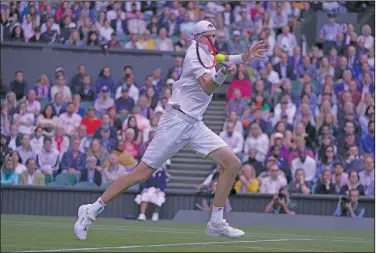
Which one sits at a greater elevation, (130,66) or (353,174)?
(130,66)

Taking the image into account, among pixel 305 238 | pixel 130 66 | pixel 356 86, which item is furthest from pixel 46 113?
pixel 305 238

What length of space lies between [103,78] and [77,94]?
1.02 m

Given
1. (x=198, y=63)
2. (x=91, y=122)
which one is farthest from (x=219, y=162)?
(x=91, y=122)

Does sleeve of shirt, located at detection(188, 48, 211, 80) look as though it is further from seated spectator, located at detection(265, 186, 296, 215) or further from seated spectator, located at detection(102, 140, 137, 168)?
seated spectator, located at detection(102, 140, 137, 168)

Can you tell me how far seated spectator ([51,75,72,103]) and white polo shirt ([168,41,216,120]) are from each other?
1597 cm

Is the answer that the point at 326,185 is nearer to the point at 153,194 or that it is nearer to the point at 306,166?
the point at 306,166

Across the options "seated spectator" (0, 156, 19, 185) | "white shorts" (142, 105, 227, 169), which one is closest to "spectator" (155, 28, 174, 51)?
"seated spectator" (0, 156, 19, 185)

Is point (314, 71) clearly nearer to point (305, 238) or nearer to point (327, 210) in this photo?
point (327, 210)

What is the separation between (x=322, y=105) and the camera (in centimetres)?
2789

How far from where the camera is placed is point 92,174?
2619cm

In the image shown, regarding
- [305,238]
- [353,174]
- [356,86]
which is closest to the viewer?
[305,238]

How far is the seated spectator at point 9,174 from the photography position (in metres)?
26.3

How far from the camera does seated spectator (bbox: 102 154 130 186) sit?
85.3ft

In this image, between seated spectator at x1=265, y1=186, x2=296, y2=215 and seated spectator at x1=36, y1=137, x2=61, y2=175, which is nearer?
seated spectator at x1=265, y1=186, x2=296, y2=215
